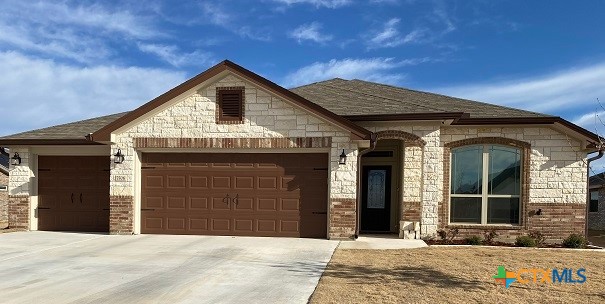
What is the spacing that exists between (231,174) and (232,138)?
1.00 meters

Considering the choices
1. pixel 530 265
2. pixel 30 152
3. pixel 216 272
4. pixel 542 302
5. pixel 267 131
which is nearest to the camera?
pixel 542 302

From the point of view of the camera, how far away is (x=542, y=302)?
501 cm

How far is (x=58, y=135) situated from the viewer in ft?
38.5

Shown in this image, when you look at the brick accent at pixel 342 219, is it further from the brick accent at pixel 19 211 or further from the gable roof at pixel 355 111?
the brick accent at pixel 19 211

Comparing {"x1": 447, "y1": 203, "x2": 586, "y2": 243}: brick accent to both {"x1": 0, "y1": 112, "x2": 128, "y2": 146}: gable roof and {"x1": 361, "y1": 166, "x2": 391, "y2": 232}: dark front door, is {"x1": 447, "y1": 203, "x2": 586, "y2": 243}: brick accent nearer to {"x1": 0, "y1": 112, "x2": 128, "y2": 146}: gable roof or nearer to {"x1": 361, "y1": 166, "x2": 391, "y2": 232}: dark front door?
{"x1": 361, "y1": 166, "x2": 391, "y2": 232}: dark front door

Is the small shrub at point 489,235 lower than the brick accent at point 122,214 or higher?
lower

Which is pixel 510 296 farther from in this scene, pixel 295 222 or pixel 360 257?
pixel 295 222

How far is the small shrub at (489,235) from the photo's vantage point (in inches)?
413

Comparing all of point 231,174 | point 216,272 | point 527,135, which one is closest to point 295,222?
point 231,174

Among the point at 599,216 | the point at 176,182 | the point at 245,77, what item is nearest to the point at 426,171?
the point at 245,77

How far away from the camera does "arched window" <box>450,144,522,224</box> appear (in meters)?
10.8

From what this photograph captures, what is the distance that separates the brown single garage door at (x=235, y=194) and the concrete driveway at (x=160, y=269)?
1.72ft

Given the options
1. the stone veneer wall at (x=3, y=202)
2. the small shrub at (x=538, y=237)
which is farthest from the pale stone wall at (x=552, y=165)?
the stone veneer wall at (x=3, y=202)

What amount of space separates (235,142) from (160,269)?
4275 millimetres
